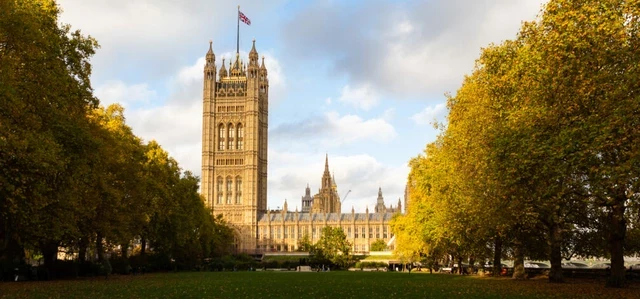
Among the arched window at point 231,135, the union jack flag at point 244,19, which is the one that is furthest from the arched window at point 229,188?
the union jack flag at point 244,19

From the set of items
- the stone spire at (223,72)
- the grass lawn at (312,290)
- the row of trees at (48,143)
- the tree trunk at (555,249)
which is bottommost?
the grass lawn at (312,290)

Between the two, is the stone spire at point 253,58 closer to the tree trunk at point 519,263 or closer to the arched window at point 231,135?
the arched window at point 231,135

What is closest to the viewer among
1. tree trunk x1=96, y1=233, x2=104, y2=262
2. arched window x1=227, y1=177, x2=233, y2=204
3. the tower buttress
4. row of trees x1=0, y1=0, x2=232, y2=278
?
row of trees x1=0, y1=0, x2=232, y2=278

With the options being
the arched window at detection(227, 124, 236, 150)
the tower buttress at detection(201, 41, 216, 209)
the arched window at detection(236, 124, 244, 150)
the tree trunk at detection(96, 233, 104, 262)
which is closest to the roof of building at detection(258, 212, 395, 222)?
the tower buttress at detection(201, 41, 216, 209)

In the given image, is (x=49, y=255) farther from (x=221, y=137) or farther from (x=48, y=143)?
(x=221, y=137)

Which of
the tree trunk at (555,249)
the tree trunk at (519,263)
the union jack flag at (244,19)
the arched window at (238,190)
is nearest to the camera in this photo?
the tree trunk at (555,249)

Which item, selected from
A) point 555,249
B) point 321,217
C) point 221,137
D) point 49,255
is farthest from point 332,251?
point 221,137

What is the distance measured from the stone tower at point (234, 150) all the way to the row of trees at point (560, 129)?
412 ft

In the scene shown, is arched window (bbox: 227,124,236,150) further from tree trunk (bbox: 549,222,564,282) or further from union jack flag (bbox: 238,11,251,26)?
tree trunk (bbox: 549,222,564,282)

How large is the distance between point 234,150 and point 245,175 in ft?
23.1

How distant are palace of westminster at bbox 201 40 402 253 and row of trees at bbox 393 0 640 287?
12624 centimetres

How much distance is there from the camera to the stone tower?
6344 inches

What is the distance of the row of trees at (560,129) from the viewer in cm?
2323

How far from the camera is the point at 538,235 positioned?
132 feet
